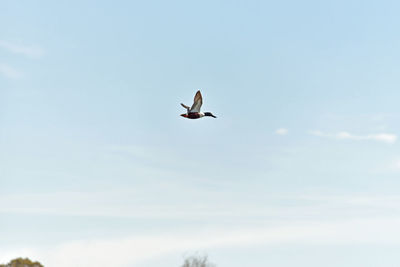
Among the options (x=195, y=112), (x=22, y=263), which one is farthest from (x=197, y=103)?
(x=22, y=263)

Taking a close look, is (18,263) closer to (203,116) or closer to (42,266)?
(42,266)

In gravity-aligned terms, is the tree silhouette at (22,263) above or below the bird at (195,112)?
above

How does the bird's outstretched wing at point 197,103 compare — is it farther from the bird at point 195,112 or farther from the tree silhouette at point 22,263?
the tree silhouette at point 22,263

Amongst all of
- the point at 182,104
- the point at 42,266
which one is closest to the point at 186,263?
the point at 42,266

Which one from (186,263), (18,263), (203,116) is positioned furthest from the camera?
(186,263)

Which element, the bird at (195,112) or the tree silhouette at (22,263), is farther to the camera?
the tree silhouette at (22,263)

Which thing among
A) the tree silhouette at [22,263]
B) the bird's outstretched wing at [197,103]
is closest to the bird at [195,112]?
the bird's outstretched wing at [197,103]

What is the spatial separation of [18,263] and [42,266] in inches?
156

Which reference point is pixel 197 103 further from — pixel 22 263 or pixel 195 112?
pixel 22 263

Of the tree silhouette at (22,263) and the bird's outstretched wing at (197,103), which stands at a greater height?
the tree silhouette at (22,263)

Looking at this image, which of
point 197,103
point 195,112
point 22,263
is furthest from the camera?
point 22,263

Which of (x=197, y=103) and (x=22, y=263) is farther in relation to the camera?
(x=22, y=263)

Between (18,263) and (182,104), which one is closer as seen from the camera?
(182,104)

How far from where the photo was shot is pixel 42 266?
93875 mm
